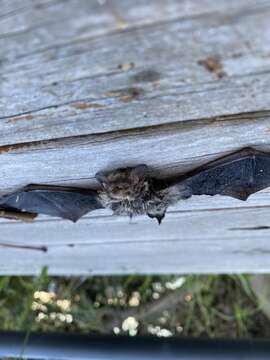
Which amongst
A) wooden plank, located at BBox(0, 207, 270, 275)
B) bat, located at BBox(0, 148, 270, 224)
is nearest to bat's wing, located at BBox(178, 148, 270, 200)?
bat, located at BBox(0, 148, 270, 224)

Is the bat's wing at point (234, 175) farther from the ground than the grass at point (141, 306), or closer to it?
closer to it

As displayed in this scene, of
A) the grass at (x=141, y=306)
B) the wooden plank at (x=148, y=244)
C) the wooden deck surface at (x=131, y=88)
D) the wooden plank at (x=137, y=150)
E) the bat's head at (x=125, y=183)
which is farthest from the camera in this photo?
the grass at (x=141, y=306)

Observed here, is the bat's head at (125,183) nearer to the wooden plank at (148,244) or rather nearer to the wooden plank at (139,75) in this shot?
the wooden plank at (139,75)

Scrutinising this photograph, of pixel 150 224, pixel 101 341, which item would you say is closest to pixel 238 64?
pixel 150 224

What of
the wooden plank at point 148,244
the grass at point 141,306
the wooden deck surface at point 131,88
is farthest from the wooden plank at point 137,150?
the grass at point 141,306

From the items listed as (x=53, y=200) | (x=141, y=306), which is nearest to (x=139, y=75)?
(x=53, y=200)

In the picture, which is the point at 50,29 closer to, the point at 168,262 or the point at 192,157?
the point at 192,157

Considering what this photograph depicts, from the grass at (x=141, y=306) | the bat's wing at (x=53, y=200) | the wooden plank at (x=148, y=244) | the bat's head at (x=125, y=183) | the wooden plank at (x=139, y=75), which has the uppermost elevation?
the grass at (x=141, y=306)

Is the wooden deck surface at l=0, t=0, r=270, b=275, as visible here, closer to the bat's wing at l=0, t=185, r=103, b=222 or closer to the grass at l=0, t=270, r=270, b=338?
the bat's wing at l=0, t=185, r=103, b=222
